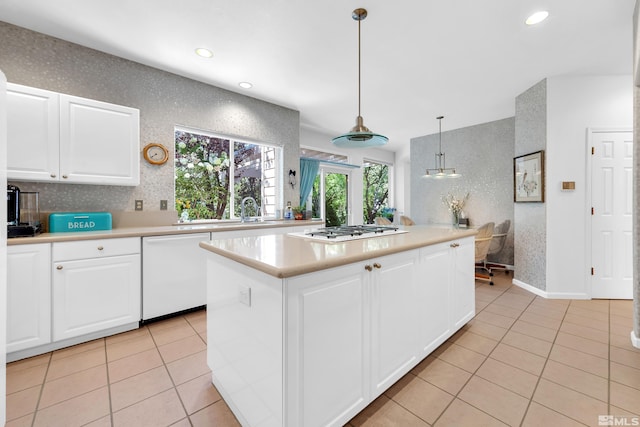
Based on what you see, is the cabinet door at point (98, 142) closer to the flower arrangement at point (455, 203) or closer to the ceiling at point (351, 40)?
the ceiling at point (351, 40)

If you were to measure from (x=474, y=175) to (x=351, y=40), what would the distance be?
13.0 ft

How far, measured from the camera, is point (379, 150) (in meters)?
6.87

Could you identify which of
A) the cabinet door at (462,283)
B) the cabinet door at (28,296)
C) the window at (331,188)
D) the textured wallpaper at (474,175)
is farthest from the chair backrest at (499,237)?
the cabinet door at (28,296)

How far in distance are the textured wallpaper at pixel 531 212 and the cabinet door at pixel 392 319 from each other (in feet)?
8.96

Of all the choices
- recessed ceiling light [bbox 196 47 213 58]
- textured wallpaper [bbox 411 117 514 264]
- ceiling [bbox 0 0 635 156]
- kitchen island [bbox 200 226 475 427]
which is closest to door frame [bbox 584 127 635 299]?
ceiling [bbox 0 0 635 156]

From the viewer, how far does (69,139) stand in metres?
2.28

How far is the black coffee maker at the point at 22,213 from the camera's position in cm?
192

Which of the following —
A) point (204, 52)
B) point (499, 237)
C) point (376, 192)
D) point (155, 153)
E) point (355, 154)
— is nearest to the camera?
point (204, 52)

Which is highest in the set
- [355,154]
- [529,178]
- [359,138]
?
[355,154]

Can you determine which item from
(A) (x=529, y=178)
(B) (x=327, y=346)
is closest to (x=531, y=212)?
(A) (x=529, y=178)

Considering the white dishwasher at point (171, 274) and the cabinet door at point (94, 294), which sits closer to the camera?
the cabinet door at point (94, 294)

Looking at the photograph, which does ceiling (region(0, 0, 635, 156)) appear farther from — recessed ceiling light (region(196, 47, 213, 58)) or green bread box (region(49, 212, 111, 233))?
green bread box (region(49, 212, 111, 233))

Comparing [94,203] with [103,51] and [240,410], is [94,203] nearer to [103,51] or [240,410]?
[103,51]

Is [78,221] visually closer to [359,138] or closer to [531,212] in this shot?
[359,138]
